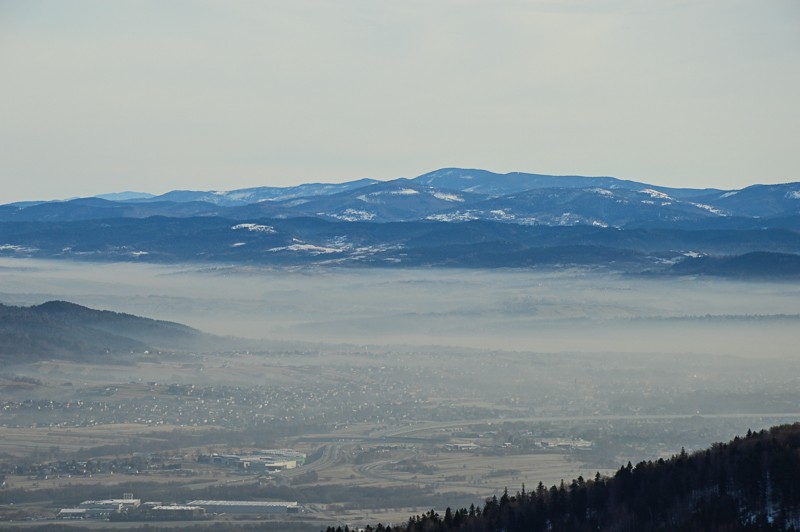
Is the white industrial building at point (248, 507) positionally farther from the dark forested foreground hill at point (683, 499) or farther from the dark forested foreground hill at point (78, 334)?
the dark forested foreground hill at point (78, 334)

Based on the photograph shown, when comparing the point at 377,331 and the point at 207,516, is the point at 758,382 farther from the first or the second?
the point at 207,516

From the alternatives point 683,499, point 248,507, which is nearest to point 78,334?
point 248,507

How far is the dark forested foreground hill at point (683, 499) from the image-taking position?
4434cm

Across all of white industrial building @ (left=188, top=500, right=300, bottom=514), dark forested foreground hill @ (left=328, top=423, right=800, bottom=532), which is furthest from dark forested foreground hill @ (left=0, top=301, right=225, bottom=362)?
dark forested foreground hill @ (left=328, top=423, right=800, bottom=532)

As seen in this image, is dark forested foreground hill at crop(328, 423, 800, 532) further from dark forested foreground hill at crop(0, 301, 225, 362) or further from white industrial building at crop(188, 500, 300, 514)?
dark forested foreground hill at crop(0, 301, 225, 362)

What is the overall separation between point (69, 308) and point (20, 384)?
33621 millimetres

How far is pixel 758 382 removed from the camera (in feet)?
454

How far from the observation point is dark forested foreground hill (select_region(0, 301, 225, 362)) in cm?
13675

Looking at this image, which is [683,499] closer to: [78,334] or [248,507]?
[248,507]

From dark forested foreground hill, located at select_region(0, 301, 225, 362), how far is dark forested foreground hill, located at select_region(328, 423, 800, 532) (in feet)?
293

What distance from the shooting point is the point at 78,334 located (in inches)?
5664

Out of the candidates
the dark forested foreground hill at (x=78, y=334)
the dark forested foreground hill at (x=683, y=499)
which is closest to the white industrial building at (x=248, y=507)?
the dark forested foreground hill at (x=683, y=499)

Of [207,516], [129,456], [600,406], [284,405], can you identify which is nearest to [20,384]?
[284,405]

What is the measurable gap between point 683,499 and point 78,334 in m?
104
